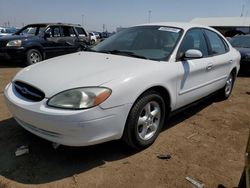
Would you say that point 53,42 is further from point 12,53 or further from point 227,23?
A: point 227,23

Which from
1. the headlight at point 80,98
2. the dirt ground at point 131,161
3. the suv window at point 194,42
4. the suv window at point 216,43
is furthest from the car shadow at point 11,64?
the headlight at point 80,98

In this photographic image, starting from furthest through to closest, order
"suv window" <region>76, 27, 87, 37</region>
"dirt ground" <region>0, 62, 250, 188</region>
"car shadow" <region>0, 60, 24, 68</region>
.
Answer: "suv window" <region>76, 27, 87, 37</region> → "car shadow" <region>0, 60, 24, 68</region> → "dirt ground" <region>0, 62, 250, 188</region>

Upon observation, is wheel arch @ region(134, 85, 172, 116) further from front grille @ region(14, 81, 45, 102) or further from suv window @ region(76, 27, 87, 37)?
suv window @ region(76, 27, 87, 37)

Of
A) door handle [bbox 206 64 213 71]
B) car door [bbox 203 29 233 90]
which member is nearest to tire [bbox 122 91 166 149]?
door handle [bbox 206 64 213 71]

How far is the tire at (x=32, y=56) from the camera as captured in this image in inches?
371

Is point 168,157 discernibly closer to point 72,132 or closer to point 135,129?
point 135,129

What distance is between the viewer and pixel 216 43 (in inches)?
195

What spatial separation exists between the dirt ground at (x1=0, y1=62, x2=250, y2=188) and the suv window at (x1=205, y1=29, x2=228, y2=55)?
4.54 feet

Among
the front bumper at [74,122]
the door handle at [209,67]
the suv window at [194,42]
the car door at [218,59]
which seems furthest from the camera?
the car door at [218,59]

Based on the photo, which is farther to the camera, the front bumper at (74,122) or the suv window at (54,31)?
the suv window at (54,31)

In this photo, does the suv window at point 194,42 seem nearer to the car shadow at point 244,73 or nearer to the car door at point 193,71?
the car door at point 193,71

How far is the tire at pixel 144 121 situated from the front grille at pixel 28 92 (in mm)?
970

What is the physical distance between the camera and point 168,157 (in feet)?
10.7

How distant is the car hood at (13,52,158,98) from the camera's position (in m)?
2.88
